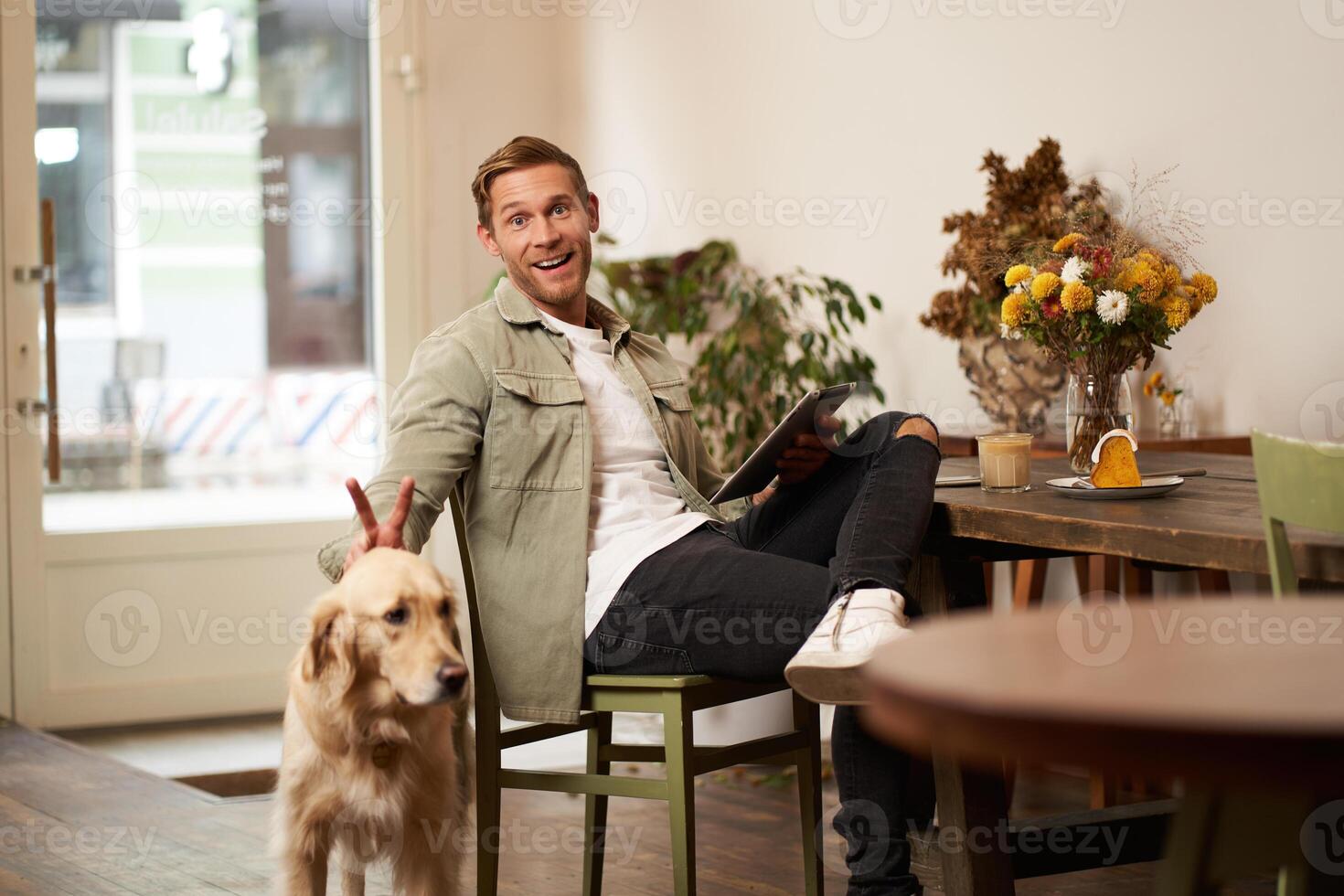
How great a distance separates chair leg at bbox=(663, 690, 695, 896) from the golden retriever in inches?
11.1

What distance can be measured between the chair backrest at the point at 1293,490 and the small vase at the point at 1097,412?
715mm

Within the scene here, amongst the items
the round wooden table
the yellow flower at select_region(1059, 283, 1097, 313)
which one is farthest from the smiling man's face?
the round wooden table

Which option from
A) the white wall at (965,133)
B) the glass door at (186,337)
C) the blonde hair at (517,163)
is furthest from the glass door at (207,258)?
the blonde hair at (517,163)

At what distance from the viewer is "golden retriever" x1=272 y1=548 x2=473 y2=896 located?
5.63 feet

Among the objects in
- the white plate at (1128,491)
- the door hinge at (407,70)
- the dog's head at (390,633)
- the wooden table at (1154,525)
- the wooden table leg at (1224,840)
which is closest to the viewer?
the wooden table leg at (1224,840)

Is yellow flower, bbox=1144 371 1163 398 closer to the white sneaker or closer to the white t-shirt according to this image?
the white t-shirt

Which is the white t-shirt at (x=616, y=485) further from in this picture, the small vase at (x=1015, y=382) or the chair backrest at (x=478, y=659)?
the small vase at (x=1015, y=382)

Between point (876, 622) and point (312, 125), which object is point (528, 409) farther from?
point (312, 125)

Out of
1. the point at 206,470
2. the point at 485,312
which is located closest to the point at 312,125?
the point at 206,470

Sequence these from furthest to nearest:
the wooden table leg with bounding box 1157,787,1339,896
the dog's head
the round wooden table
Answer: the dog's head → the wooden table leg with bounding box 1157,787,1339,896 → the round wooden table

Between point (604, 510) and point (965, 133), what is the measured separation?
1.79 metres

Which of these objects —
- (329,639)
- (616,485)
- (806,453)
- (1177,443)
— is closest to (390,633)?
(329,639)

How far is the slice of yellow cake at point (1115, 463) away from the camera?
2.04m

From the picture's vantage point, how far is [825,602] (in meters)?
1.94
